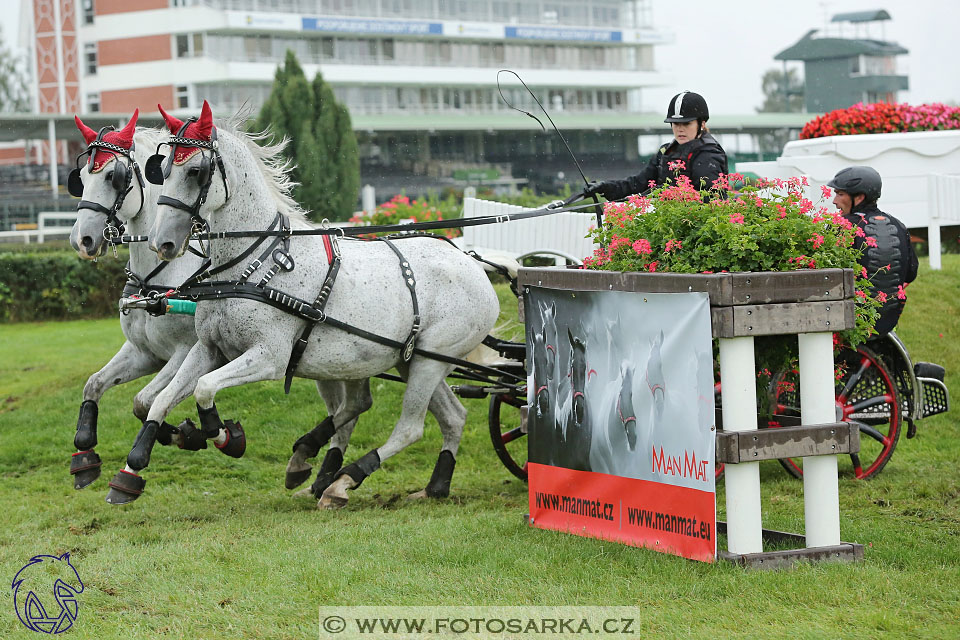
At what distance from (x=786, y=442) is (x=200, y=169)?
10.6 feet

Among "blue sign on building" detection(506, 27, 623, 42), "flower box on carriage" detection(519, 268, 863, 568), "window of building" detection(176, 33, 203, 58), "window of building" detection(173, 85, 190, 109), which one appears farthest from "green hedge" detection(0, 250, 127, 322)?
"blue sign on building" detection(506, 27, 623, 42)

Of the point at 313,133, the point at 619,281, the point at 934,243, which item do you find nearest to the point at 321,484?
the point at 619,281

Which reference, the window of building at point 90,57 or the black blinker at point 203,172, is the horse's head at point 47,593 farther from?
the window of building at point 90,57

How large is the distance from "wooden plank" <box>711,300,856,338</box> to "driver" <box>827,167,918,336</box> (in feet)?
6.56

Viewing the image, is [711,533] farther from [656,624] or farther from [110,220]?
[110,220]

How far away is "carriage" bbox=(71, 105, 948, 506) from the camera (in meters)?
6.04

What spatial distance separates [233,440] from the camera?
6.68m

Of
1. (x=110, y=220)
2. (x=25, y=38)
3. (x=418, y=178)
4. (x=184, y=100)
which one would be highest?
(x=25, y=38)

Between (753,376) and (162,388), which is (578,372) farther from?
(162,388)

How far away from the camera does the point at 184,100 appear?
59469 mm

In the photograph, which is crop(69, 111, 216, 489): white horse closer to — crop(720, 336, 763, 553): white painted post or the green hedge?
crop(720, 336, 763, 553): white painted post

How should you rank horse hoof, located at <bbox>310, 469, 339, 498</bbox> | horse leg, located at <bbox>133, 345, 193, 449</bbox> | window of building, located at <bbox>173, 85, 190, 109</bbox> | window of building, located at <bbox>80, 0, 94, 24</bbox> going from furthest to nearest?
window of building, located at <bbox>80, 0, 94, 24</bbox>, window of building, located at <bbox>173, 85, 190, 109</bbox>, horse hoof, located at <bbox>310, 469, 339, 498</bbox>, horse leg, located at <bbox>133, 345, 193, 449</bbox>

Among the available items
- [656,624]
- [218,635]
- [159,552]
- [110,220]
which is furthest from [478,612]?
[110,220]

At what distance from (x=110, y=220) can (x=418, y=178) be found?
50.4 metres
